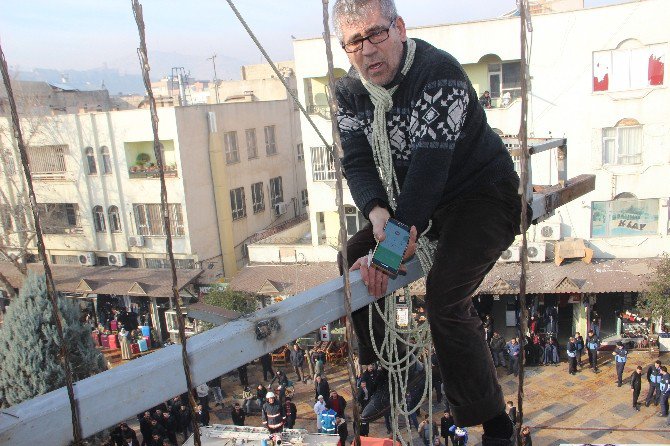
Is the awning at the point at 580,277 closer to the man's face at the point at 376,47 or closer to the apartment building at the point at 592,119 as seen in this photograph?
the apartment building at the point at 592,119

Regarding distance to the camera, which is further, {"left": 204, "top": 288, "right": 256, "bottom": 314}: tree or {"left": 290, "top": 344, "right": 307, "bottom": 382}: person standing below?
{"left": 204, "top": 288, "right": 256, "bottom": 314}: tree

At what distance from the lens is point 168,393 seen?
175cm

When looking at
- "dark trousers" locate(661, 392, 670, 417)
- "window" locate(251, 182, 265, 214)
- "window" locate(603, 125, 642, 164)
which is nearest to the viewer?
"dark trousers" locate(661, 392, 670, 417)

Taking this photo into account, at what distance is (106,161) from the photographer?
19297 mm

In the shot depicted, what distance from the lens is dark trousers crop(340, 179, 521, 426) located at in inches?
98.0

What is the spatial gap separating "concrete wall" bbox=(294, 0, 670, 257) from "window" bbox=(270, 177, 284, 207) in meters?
9.85

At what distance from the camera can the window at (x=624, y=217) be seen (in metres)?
15.5

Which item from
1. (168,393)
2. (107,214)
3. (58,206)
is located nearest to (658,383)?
(168,393)

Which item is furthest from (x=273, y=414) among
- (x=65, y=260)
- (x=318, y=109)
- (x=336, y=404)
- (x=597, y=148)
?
(x=65, y=260)

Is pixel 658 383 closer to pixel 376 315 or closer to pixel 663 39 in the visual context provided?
pixel 663 39

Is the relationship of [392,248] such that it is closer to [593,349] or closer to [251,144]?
[593,349]

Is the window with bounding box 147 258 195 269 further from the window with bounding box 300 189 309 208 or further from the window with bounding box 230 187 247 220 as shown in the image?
the window with bounding box 300 189 309 208

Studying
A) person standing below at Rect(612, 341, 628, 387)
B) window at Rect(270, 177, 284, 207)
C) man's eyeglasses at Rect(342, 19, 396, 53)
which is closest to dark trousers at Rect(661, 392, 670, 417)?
person standing below at Rect(612, 341, 628, 387)

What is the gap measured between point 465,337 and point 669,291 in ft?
45.1
